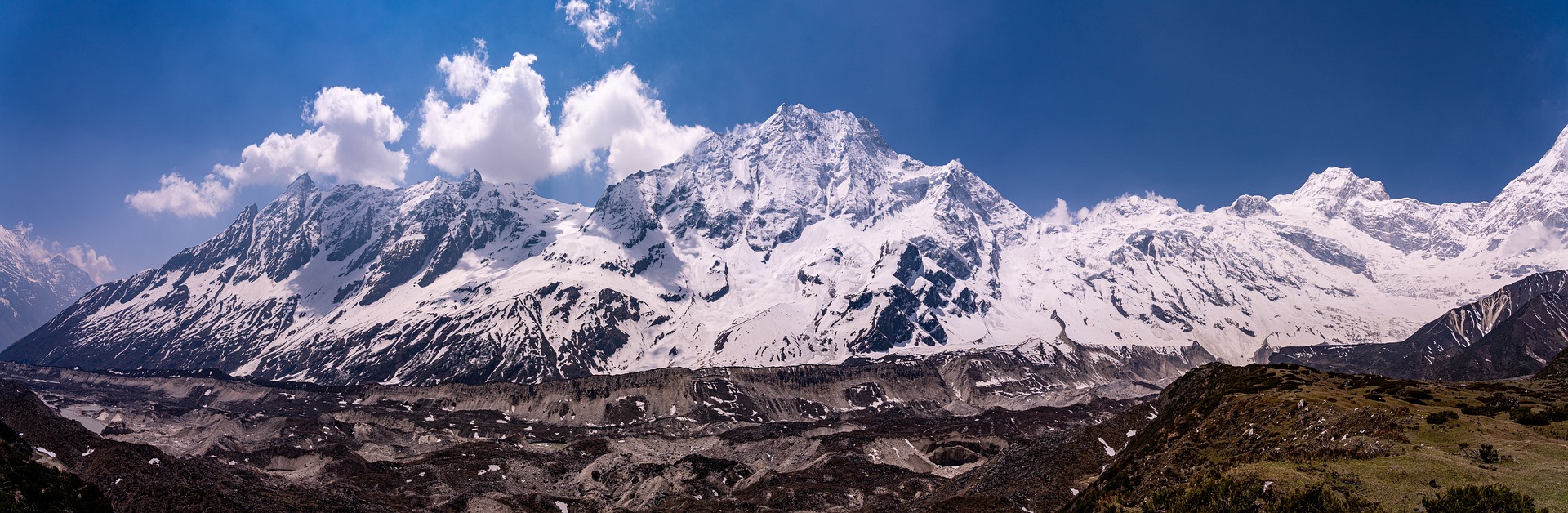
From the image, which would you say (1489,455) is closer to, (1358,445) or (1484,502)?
(1358,445)

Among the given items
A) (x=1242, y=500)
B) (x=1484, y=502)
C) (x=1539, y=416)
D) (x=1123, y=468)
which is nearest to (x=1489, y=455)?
(x=1484, y=502)

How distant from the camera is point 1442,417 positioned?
53344 mm

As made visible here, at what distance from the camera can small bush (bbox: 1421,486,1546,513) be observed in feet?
113

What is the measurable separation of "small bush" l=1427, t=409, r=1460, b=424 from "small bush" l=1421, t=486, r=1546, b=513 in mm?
18232

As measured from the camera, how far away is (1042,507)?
106m

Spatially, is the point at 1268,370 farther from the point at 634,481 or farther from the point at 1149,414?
the point at 634,481

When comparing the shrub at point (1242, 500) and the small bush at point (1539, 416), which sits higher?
the small bush at point (1539, 416)

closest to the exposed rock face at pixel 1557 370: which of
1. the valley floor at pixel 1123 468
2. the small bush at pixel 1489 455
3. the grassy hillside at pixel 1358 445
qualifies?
the valley floor at pixel 1123 468

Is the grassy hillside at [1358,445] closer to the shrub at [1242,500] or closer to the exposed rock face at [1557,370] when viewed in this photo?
the shrub at [1242,500]

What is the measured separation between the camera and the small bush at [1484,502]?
34438 millimetres

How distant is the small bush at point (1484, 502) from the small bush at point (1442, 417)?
18232 millimetres

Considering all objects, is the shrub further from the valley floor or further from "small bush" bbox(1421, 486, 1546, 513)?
"small bush" bbox(1421, 486, 1546, 513)

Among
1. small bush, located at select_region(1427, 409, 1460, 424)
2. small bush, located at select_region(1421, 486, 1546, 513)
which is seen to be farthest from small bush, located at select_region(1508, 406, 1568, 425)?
small bush, located at select_region(1421, 486, 1546, 513)

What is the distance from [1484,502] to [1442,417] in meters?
23.0
